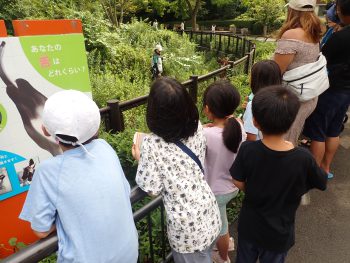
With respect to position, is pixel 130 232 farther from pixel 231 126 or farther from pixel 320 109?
pixel 320 109

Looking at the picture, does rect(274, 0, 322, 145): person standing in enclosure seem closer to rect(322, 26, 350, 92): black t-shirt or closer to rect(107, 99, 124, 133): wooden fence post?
rect(322, 26, 350, 92): black t-shirt

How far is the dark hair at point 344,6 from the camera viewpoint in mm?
2611

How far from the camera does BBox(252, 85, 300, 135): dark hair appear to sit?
1.56 m

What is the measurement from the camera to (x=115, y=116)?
11.0ft

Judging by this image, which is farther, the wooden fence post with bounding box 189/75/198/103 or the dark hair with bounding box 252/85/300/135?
the wooden fence post with bounding box 189/75/198/103

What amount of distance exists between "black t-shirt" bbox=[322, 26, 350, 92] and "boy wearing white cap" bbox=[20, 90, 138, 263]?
2.40 meters

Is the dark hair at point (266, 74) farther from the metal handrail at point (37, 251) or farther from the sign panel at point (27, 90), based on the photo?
the metal handrail at point (37, 251)

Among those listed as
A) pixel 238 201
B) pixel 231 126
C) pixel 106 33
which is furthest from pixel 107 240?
pixel 106 33

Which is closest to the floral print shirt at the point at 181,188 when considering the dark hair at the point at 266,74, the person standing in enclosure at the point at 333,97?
the dark hair at the point at 266,74

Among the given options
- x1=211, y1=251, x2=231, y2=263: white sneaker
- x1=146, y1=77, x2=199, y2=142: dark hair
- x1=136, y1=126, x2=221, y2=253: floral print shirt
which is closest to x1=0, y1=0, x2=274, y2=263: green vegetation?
x1=211, y1=251, x2=231, y2=263: white sneaker

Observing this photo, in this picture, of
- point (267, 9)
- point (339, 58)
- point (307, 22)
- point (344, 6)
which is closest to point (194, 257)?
point (307, 22)

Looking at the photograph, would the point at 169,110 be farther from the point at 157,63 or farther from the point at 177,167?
the point at 157,63

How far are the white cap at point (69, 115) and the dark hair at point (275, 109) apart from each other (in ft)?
2.87

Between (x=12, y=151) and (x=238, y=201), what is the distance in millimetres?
2322
